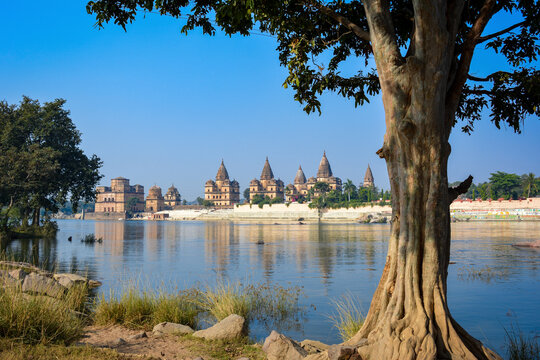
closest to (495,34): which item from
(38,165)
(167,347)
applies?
(167,347)

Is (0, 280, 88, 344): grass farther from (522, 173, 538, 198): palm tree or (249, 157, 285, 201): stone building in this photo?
(249, 157, 285, 201): stone building

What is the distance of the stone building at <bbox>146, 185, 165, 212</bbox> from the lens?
14500 centimetres

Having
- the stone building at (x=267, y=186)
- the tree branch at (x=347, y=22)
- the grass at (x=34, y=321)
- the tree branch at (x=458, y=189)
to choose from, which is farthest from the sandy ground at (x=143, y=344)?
the stone building at (x=267, y=186)

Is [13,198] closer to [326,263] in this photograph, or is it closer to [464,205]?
[326,263]

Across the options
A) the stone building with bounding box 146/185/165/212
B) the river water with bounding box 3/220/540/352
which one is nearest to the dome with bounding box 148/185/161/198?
the stone building with bounding box 146/185/165/212

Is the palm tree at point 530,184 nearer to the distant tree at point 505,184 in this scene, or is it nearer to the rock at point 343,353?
the distant tree at point 505,184

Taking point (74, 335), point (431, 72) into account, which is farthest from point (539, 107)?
point (74, 335)

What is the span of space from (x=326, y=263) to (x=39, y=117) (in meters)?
21.9

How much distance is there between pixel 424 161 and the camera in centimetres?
438

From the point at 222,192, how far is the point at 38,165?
119211mm

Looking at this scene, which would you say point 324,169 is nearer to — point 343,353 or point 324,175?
point 324,175

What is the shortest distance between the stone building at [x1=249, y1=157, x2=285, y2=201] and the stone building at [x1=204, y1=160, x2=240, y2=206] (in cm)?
553

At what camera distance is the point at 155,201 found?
14500cm

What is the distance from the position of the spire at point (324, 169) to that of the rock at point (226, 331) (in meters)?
135
